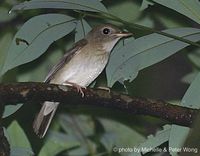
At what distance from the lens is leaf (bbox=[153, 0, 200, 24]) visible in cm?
217

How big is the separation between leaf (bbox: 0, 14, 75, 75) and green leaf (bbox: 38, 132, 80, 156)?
0.56 m

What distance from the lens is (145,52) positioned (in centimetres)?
222

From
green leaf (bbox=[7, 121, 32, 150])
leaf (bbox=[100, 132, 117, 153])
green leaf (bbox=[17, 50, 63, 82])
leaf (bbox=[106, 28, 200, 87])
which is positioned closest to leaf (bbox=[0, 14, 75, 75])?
leaf (bbox=[106, 28, 200, 87])

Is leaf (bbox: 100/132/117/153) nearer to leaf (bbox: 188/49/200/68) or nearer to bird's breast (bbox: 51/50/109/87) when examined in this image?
bird's breast (bbox: 51/50/109/87)

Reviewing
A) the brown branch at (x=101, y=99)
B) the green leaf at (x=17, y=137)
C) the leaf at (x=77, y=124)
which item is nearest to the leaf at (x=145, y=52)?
the brown branch at (x=101, y=99)

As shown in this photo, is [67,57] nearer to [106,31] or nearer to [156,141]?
[106,31]

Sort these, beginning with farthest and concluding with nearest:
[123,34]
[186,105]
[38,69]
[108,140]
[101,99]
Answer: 1. [38,69]
2. [108,140]
3. [123,34]
4. [186,105]
5. [101,99]

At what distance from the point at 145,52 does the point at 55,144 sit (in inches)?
29.3

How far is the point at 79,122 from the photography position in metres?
3.18

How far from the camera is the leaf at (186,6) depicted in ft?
7.11

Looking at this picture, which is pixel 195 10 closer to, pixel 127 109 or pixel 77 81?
pixel 127 109

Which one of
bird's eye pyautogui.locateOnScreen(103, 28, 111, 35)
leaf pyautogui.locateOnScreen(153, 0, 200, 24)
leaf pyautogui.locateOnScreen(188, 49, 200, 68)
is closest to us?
leaf pyautogui.locateOnScreen(153, 0, 200, 24)

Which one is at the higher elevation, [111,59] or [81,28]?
[81,28]

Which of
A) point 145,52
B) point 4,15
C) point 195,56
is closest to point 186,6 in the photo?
point 145,52
